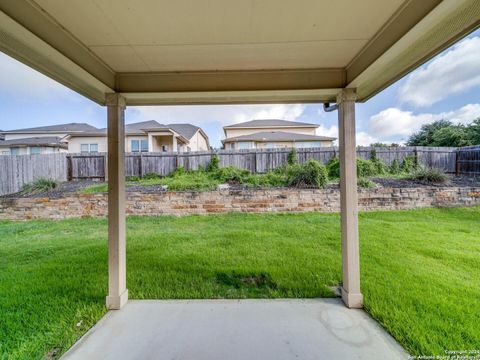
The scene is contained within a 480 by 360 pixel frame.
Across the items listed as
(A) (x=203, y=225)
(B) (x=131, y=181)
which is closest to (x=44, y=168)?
(B) (x=131, y=181)

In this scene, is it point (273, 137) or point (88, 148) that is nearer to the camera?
point (88, 148)

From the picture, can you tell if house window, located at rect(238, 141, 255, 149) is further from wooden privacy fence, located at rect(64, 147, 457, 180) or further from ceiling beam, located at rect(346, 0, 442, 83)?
ceiling beam, located at rect(346, 0, 442, 83)

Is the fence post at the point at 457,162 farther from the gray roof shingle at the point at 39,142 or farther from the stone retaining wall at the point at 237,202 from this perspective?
the gray roof shingle at the point at 39,142

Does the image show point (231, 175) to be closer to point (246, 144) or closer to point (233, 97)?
point (233, 97)

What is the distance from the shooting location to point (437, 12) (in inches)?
52.4

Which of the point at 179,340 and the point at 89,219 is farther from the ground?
the point at 89,219

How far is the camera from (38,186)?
673cm

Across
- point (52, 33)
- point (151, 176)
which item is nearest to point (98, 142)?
point (151, 176)

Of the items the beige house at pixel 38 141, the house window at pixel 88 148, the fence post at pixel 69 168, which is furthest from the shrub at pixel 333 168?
the beige house at pixel 38 141

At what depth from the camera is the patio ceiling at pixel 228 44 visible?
4.74ft

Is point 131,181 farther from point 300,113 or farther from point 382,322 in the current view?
point 300,113

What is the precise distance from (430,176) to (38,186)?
10579 mm

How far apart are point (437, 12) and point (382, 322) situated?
7.65 ft

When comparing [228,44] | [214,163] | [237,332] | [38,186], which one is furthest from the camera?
[214,163]
